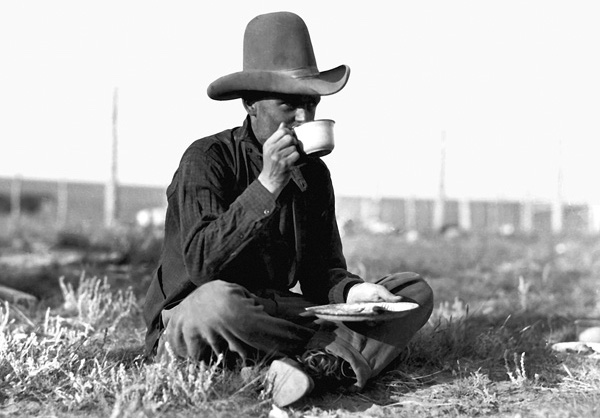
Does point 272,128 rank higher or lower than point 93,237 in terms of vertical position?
higher

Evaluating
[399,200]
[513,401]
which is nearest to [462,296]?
[513,401]

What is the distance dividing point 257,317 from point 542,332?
110 inches

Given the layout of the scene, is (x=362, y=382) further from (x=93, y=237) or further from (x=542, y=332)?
(x=93, y=237)

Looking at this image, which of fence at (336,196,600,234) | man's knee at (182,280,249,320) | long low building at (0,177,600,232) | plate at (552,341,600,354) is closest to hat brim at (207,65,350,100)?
man's knee at (182,280,249,320)

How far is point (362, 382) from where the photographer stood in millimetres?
3607

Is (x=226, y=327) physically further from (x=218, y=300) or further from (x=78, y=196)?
(x=78, y=196)

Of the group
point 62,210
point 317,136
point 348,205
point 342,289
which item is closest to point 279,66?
point 317,136

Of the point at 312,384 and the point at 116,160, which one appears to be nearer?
the point at 312,384

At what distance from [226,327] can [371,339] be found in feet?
2.25

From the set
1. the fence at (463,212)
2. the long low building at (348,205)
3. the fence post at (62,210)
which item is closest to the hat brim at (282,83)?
the fence post at (62,210)

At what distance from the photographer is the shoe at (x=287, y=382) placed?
334 centimetres

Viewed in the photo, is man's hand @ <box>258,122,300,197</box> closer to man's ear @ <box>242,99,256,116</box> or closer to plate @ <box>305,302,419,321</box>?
man's ear @ <box>242,99,256,116</box>

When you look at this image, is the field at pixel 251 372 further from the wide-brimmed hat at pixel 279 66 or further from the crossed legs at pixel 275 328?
the wide-brimmed hat at pixel 279 66

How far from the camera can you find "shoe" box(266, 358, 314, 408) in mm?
3344
